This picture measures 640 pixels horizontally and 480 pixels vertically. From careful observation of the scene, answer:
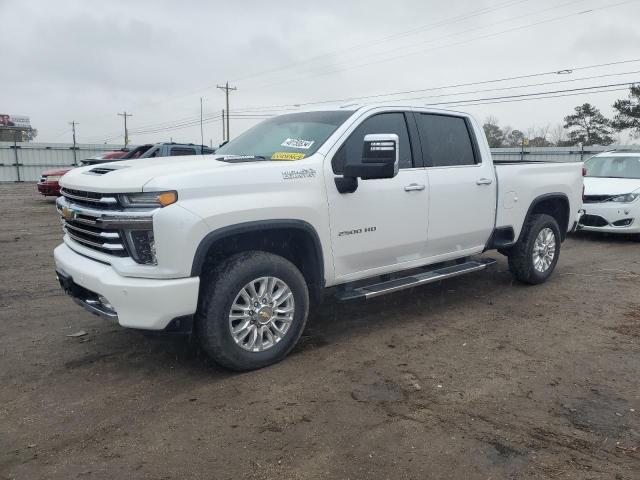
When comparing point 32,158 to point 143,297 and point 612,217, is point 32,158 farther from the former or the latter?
point 143,297

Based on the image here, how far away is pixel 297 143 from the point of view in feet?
14.9

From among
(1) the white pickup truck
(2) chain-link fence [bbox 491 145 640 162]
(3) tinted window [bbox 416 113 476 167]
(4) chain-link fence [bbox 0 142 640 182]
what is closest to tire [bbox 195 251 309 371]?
(1) the white pickup truck

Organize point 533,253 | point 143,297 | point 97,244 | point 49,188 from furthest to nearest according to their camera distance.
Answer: point 49,188, point 533,253, point 97,244, point 143,297

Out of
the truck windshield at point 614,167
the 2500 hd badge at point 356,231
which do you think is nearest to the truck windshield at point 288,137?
the 2500 hd badge at point 356,231

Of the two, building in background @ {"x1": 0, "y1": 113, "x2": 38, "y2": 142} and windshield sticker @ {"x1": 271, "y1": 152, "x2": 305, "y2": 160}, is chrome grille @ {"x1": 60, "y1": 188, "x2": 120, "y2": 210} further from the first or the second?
building in background @ {"x1": 0, "y1": 113, "x2": 38, "y2": 142}

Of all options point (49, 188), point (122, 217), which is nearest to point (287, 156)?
point (122, 217)

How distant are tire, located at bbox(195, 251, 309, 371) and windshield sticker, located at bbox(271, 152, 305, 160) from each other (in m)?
0.83

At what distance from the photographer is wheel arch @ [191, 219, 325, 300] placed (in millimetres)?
3639

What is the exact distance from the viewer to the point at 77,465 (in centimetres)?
286

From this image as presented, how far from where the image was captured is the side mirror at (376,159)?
400 centimetres

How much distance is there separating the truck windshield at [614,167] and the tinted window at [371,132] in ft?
23.6

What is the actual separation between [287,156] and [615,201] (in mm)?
7476

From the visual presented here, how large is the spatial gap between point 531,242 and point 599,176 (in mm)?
5392

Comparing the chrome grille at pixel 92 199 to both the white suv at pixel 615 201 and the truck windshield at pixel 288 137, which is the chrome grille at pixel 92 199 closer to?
the truck windshield at pixel 288 137
